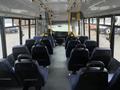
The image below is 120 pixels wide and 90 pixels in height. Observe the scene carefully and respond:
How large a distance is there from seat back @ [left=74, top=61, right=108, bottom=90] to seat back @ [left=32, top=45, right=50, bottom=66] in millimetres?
2803

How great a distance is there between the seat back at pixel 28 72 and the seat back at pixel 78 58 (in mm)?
1479

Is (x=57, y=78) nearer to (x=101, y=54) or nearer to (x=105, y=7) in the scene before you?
(x=101, y=54)

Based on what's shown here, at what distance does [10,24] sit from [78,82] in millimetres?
3525

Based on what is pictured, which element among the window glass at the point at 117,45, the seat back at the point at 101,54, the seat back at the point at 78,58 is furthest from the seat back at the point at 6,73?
the window glass at the point at 117,45

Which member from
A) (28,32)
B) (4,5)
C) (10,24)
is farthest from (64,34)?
(4,5)

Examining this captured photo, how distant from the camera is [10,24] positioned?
5.88 meters

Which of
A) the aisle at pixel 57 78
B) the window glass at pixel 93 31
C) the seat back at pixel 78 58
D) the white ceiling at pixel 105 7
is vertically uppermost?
the white ceiling at pixel 105 7

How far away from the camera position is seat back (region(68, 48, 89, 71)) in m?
5.14

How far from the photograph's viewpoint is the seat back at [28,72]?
11.7 feet

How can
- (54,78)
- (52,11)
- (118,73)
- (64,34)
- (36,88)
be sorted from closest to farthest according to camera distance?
(118,73) < (36,88) < (54,78) < (52,11) < (64,34)

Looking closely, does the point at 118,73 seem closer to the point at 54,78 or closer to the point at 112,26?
the point at 112,26

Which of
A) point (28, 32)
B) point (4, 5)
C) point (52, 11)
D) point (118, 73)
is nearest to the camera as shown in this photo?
point (118, 73)

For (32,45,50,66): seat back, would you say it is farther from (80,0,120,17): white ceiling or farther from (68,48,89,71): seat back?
(80,0,120,17): white ceiling

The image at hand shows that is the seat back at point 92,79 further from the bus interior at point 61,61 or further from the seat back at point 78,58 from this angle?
the seat back at point 78,58
